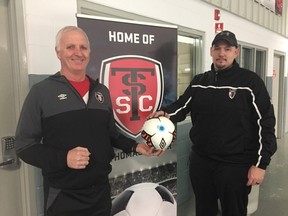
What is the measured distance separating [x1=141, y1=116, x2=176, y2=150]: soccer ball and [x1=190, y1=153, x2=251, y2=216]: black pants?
52 cm

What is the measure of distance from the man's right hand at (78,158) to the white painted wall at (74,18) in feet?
2.43

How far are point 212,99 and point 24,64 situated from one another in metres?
1.30

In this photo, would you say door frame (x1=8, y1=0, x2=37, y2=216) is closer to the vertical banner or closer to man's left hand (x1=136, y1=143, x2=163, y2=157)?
the vertical banner

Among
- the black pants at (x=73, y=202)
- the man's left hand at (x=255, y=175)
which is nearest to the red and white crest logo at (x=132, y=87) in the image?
the black pants at (x=73, y=202)

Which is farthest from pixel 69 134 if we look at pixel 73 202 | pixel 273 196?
pixel 273 196

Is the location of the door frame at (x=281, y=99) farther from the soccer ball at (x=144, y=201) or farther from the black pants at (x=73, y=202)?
the black pants at (x=73, y=202)

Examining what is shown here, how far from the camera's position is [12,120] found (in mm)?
1777

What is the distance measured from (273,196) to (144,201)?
215 centimetres

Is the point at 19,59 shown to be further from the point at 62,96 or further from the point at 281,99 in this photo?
the point at 281,99

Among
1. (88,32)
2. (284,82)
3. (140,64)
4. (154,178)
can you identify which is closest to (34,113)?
(88,32)

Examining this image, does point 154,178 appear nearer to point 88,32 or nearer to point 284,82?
point 88,32

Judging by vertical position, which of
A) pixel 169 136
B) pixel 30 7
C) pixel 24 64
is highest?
pixel 30 7

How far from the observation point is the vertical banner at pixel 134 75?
1.84 meters

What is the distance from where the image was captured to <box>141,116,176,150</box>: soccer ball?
1.72 metres
